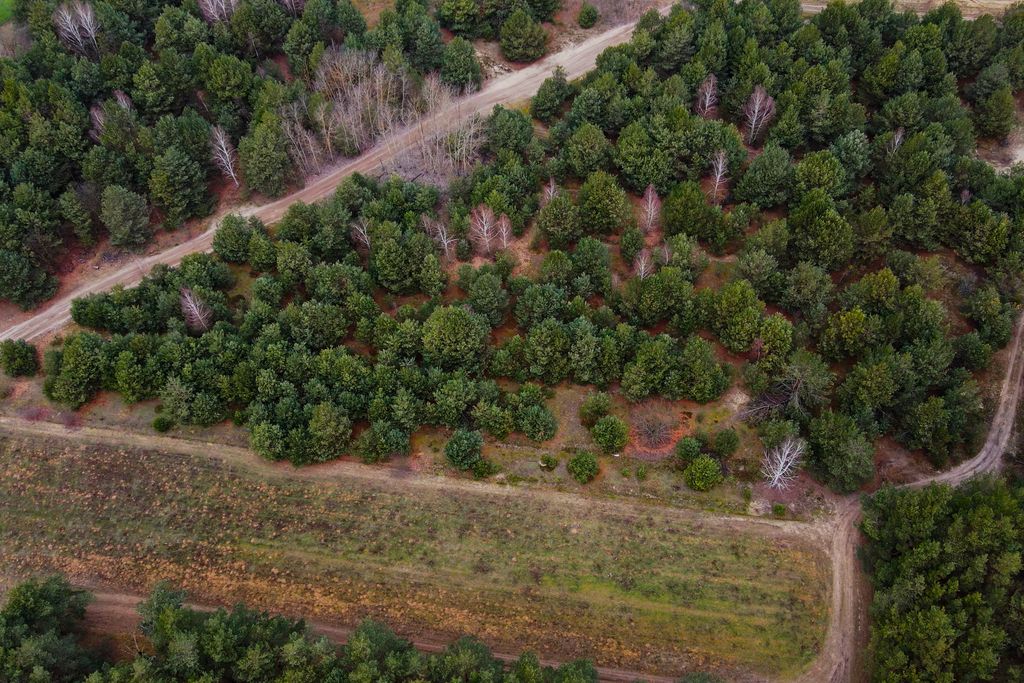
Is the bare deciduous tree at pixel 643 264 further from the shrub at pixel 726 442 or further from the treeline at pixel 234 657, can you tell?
the treeline at pixel 234 657

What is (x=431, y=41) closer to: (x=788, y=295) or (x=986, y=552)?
(x=788, y=295)

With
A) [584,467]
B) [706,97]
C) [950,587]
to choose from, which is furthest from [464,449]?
[706,97]

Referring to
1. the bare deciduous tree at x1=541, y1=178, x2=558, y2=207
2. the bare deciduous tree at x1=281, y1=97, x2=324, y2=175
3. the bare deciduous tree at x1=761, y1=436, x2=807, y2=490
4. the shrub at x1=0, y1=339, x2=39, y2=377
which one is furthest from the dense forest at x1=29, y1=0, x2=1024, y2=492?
the bare deciduous tree at x1=281, y1=97, x2=324, y2=175

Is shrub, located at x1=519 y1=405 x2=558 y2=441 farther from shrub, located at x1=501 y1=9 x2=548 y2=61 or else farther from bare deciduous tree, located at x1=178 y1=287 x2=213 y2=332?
shrub, located at x1=501 y1=9 x2=548 y2=61

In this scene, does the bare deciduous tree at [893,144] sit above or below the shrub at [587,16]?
below

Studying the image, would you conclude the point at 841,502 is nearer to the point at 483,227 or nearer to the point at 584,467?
the point at 584,467

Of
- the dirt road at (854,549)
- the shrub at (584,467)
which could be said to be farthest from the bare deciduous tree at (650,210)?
the dirt road at (854,549)
